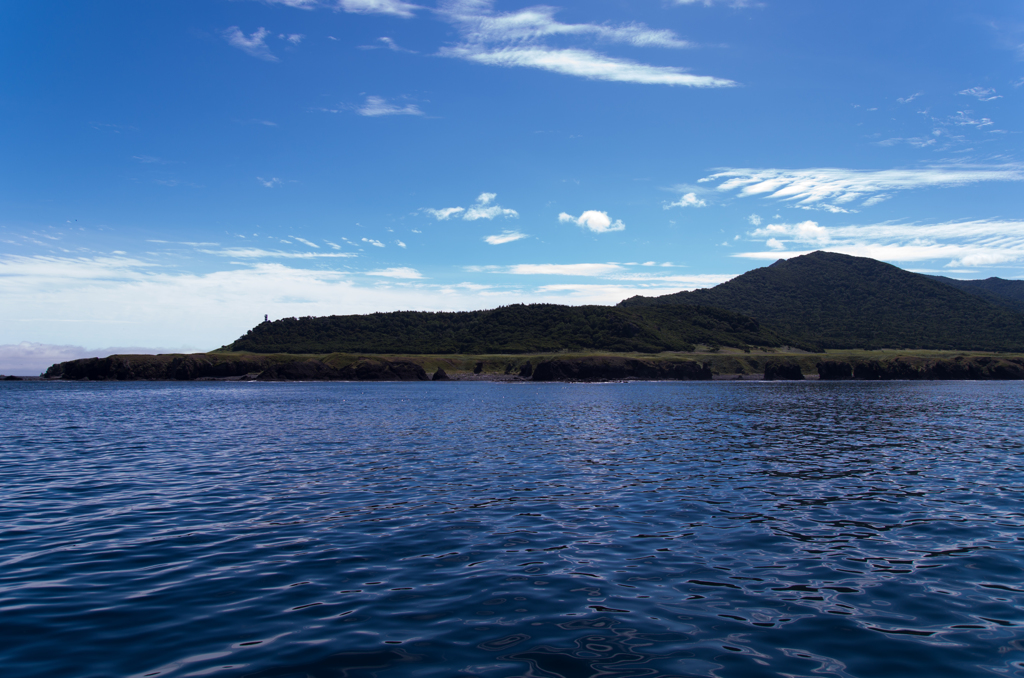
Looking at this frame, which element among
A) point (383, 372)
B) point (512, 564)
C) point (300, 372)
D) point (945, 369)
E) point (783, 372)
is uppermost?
point (300, 372)

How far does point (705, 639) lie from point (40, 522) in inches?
750

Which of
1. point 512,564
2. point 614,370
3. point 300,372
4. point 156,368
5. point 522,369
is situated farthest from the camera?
point 522,369

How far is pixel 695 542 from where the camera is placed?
15.3 metres

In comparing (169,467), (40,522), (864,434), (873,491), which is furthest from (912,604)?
(864,434)

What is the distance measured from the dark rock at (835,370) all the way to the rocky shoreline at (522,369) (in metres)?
0.27

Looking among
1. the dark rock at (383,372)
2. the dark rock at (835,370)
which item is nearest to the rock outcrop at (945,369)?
the dark rock at (835,370)

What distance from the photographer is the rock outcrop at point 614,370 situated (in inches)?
7072

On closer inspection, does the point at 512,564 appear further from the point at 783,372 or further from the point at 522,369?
the point at 783,372

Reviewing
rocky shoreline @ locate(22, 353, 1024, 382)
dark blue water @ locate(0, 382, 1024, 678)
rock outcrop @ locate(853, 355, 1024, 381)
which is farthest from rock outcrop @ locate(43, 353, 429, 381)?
dark blue water @ locate(0, 382, 1024, 678)

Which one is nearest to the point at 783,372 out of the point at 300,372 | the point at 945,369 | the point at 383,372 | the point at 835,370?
the point at 835,370

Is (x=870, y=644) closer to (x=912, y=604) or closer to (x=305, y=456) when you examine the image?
(x=912, y=604)

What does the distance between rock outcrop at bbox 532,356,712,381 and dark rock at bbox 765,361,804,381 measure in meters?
17.9

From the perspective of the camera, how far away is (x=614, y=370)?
7165 inches

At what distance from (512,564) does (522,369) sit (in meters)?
178
